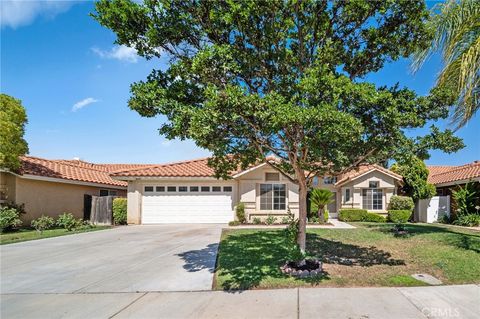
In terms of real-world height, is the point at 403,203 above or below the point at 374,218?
above

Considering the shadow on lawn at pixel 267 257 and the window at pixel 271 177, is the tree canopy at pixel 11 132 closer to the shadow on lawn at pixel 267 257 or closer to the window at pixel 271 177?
the shadow on lawn at pixel 267 257

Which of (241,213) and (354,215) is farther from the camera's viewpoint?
(354,215)

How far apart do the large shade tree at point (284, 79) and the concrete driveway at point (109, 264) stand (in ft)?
9.91

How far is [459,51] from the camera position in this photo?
9.61 m

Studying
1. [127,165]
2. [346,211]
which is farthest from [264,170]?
[127,165]

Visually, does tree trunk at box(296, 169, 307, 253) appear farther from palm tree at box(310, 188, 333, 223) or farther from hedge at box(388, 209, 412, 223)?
hedge at box(388, 209, 412, 223)

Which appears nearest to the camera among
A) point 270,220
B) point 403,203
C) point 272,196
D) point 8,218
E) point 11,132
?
point 8,218

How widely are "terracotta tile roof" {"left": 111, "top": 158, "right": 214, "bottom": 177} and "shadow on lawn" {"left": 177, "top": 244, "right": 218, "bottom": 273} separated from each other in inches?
336

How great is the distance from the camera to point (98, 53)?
11.7m

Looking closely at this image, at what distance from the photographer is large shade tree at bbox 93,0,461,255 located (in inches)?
245

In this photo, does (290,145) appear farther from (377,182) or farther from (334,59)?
(377,182)

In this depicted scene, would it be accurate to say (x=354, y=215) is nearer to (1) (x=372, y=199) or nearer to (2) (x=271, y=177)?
(1) (x=372, y=199)

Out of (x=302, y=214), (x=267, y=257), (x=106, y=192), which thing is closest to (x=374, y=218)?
(x=267, y=257)

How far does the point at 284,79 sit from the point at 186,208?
1400cm
